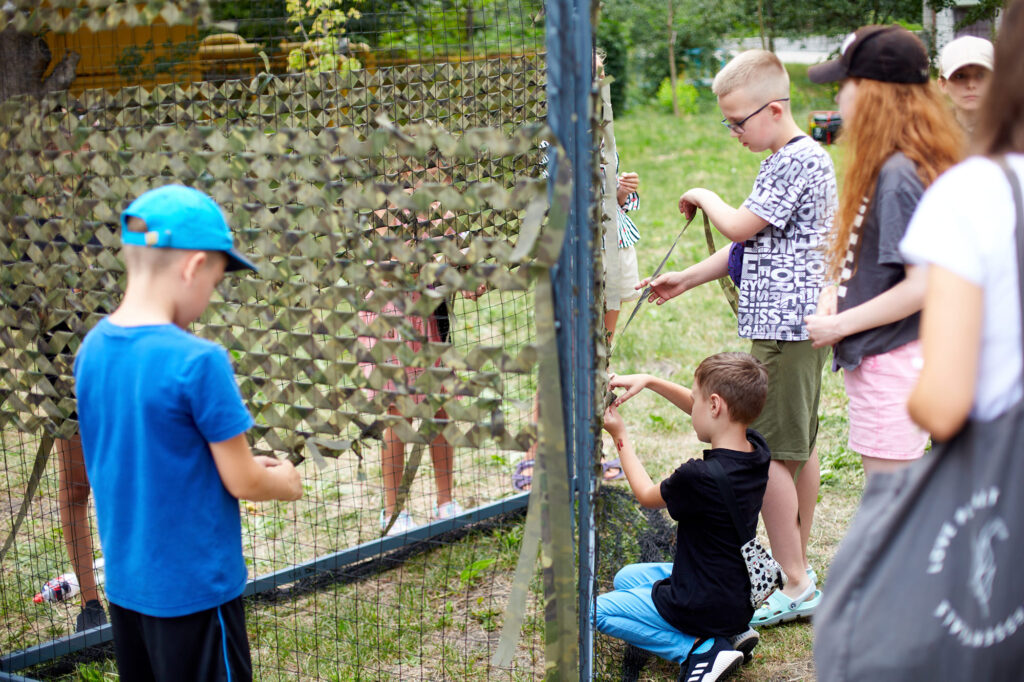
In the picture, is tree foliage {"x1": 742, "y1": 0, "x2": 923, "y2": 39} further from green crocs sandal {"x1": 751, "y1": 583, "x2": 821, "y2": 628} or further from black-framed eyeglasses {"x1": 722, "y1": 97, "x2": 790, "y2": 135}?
green crocs sandal {"x1": 751, "y1": 583, "x2": 821, "y2": 628}

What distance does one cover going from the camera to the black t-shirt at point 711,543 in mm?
2453

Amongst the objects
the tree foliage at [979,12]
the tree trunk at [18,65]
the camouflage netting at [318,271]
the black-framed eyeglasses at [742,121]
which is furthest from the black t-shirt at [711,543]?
the tree foliage at [979,12]

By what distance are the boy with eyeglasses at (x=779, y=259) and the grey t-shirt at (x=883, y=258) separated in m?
0.42

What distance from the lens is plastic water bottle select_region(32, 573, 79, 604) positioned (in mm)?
3234

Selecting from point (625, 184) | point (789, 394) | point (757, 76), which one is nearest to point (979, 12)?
point (625, 184)

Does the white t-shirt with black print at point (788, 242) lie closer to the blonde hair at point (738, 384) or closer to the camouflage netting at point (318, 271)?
the blonde hair at point (738, 384)

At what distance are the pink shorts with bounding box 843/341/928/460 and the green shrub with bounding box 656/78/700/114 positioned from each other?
14703 millimetres

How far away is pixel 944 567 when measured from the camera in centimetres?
145

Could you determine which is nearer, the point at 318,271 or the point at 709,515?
the point at 318,271

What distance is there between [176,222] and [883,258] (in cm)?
158

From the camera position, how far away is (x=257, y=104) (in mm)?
3135

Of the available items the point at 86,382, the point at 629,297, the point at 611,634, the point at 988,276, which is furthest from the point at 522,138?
the point at 629,297

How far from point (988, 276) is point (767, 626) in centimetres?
193

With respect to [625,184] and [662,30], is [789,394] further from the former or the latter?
[662,30]
